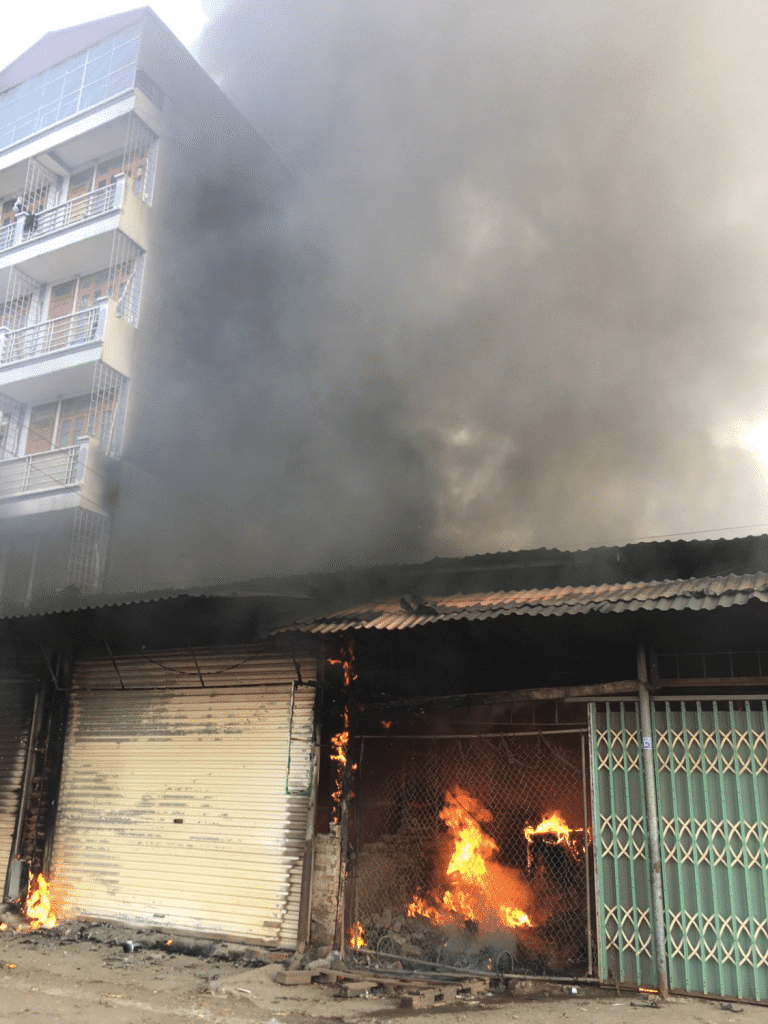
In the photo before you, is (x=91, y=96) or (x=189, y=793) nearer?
(x=189, y=793)

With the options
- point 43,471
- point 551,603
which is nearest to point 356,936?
point 551,603

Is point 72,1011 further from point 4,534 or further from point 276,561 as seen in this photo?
point 4,534

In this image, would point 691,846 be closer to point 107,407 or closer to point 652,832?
point 652,832

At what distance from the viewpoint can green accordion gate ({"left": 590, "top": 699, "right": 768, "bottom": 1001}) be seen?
19.6ft

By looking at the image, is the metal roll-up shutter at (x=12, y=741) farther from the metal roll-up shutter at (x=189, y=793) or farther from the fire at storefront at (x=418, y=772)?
the metal roll-up shutter at (x=189, y=793)

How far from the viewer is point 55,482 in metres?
15.7

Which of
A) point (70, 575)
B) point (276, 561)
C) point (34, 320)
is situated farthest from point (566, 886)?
point (34, 320)

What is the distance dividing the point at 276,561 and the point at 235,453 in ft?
8.47

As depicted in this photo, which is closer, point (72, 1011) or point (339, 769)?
point (72, 1011)

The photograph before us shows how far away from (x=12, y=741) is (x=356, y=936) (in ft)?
18.4

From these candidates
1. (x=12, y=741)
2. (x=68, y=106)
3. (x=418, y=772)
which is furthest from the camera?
(x=68, y=106)

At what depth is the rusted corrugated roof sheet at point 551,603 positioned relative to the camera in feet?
20.4

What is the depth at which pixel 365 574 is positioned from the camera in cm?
1017

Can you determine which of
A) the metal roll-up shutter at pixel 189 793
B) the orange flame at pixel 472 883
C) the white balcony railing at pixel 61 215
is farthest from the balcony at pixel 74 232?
the orange flame at pixel 472 883
